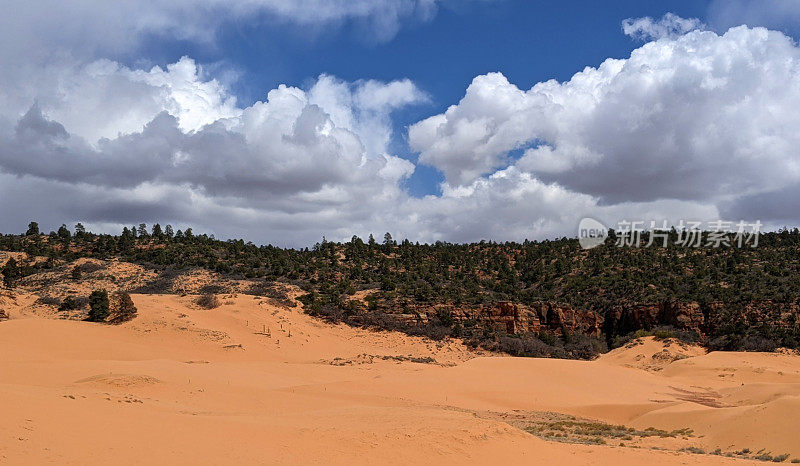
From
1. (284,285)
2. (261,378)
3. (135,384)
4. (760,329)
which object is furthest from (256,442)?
(760,329)

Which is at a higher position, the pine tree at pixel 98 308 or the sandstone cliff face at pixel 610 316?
the sandstone cliff face at pixel 610 316

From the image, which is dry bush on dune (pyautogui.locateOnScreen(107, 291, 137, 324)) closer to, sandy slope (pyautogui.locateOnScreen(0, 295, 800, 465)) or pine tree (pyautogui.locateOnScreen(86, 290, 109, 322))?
pine tree (pyautogui.locateOnScreen(86, 290, 109, 322))

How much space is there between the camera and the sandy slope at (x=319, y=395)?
37.7ft

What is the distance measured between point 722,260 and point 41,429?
218 feet

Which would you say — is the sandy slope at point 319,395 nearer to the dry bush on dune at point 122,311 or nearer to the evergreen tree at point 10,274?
the dry bush on dune at point 122,311

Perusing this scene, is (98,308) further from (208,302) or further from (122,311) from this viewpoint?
(208,302)

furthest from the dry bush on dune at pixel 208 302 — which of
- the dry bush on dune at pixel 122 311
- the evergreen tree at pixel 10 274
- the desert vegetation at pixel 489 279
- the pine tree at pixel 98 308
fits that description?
the evergreen tree at pixel 10 274

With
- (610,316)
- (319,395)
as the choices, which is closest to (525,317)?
(610,316)

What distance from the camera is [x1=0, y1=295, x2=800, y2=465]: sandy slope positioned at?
37.7 feet

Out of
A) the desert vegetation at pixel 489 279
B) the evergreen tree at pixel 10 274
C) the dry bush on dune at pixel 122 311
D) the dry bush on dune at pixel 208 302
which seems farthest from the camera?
the desert vegetation at pixel 489 279

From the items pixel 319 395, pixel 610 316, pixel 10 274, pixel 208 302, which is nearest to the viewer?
pixel 319 395

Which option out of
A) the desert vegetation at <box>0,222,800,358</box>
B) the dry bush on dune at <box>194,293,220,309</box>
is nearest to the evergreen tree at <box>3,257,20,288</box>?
the desert vegetation at <box>0,222,800,358</box>

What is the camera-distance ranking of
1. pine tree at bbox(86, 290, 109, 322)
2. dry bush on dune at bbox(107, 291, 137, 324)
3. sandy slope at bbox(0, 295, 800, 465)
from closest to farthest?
1. sandy slope at bbox(0, 295, 800, 465)
2. pine tree at bbox(86, 290, 109, 322)
3. dry bush on dune at bbox(107, 291, 137, 324)

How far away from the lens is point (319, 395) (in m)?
23.8
